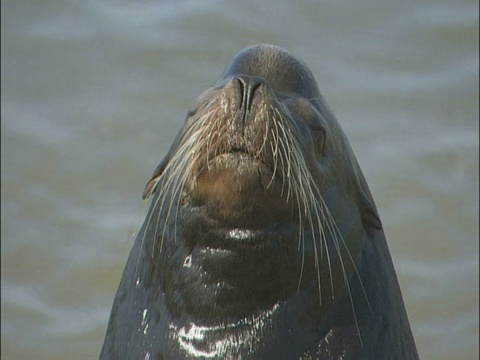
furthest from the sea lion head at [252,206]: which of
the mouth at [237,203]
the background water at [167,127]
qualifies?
the background water at [167,127]

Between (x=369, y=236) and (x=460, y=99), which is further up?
(x=460, y=99)

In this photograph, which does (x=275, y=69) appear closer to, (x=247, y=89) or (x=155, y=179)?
(x=247, y=89)

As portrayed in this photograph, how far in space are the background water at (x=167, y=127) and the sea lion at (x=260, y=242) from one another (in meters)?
4.82

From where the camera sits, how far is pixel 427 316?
11.8 m

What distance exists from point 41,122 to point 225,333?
777cm

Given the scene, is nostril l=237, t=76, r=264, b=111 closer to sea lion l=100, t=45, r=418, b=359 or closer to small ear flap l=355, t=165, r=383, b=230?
sea lion l=100, t=45, r=418, b=359

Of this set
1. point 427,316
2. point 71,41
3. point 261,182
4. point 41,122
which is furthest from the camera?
point 71,41

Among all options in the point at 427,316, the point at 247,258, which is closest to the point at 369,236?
the point at 247,258

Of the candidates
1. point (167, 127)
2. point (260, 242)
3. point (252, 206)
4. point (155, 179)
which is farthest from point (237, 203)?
point (167, 127)

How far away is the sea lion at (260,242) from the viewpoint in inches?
228

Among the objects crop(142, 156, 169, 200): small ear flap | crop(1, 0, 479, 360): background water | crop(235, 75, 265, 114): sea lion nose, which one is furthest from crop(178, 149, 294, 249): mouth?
crop(1, 0, 479, 360): background water

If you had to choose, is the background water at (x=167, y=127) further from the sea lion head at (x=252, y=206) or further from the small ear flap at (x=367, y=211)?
the sea lion head at (x=252, y=206)

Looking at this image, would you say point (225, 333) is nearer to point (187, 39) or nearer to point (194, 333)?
point (194, 333)

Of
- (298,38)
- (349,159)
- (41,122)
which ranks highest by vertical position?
(298,38)
